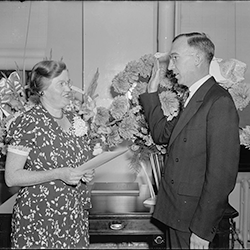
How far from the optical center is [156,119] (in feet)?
6.43

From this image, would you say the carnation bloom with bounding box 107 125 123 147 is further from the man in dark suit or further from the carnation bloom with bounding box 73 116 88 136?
the man in dark suit

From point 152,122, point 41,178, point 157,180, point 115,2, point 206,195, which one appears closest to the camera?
point 206,195

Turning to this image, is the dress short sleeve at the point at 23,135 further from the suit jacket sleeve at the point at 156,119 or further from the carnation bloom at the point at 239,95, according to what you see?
the carnation bloom at the point at 239,95

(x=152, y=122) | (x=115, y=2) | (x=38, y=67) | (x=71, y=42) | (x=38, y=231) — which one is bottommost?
(x=38, y=231)

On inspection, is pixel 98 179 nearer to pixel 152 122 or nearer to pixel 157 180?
pixel 157 180

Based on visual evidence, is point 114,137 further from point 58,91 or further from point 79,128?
point 58,91

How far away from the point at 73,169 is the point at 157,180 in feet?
2.70

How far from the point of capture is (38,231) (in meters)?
1.72

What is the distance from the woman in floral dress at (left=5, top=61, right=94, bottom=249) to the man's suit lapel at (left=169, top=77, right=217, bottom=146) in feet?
1.53

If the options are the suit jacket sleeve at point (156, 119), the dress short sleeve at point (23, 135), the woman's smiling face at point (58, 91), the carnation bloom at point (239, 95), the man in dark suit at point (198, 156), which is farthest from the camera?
the carnation bloom at point (239, 95)

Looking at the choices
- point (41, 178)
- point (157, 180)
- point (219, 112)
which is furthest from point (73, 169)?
point (157, 180)

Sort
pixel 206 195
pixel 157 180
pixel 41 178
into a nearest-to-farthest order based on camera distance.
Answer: pixel 206 195 → pixel 41 178 → pixel 157 180

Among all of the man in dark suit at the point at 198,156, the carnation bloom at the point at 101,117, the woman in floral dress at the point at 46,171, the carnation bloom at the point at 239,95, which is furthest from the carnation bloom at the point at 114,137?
the carnation bloom at the point at 239,95

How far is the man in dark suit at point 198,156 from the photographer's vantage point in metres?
1.56
